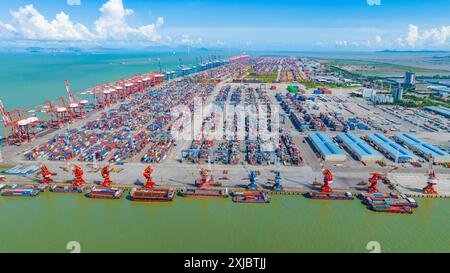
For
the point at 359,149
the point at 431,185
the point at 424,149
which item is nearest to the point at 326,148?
the point at 359,149

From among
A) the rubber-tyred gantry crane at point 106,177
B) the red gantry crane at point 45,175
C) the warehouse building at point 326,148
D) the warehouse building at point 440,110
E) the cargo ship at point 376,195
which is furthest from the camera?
the warehouse building at point 440,110

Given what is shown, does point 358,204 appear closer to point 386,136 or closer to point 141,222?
point 141,222

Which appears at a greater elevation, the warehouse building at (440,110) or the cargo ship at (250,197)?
the warehouse building at (440,110)

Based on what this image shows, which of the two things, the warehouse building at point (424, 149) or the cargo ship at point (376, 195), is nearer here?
the cargo ship at point (376, 195)

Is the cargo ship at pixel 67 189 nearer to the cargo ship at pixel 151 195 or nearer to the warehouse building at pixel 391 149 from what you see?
the cargo ship at pixel 151 195

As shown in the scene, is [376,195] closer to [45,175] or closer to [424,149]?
[424,149]

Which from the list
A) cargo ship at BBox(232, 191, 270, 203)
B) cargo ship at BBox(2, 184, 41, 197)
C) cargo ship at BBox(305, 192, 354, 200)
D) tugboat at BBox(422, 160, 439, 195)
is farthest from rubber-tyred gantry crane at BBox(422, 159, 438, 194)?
cargo ship at BBox(2, 184, 41, 197)

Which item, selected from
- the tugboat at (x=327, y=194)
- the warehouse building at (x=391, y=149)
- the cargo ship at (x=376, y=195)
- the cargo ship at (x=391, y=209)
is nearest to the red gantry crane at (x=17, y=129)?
the tugboat at (x=327, y=194)
